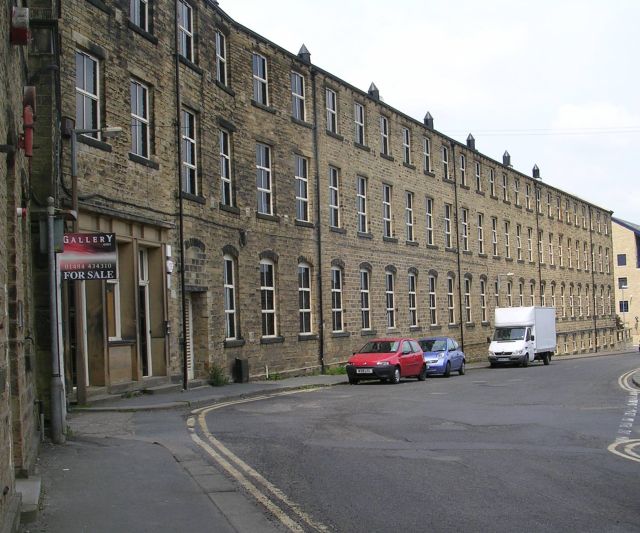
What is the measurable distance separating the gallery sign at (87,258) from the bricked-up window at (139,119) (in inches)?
295

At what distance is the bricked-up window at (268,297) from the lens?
26.8m

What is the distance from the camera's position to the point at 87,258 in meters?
13.1

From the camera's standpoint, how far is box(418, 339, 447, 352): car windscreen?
3153 cm

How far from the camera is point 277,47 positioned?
2858cm

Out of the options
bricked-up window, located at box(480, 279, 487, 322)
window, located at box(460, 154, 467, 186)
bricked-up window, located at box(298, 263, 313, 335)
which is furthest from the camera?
bricked-up window, located at box(480, 279, 487, 322)

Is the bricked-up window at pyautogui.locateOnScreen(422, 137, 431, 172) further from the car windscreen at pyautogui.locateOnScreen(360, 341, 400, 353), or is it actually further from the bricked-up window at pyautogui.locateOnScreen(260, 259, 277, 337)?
the bricked-up window at pyautogui.locateOnScreen(260, 259, 277, 337)

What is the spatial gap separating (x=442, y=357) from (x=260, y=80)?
39.8ft

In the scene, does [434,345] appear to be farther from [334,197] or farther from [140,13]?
[140,13]

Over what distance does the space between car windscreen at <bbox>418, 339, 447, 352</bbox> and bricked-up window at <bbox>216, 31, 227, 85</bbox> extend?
1292cm

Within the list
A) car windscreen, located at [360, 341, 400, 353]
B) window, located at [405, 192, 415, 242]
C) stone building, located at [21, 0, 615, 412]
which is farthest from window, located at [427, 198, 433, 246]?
car windscreen, located at [360, 341, 400, 353]

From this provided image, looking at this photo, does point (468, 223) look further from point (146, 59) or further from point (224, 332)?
point (146, 59)

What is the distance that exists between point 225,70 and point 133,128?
6.25m

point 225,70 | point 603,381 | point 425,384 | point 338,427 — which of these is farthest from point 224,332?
point 603,381

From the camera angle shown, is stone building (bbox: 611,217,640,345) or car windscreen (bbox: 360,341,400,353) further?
stone building (bbox: 611,217,640,345)
